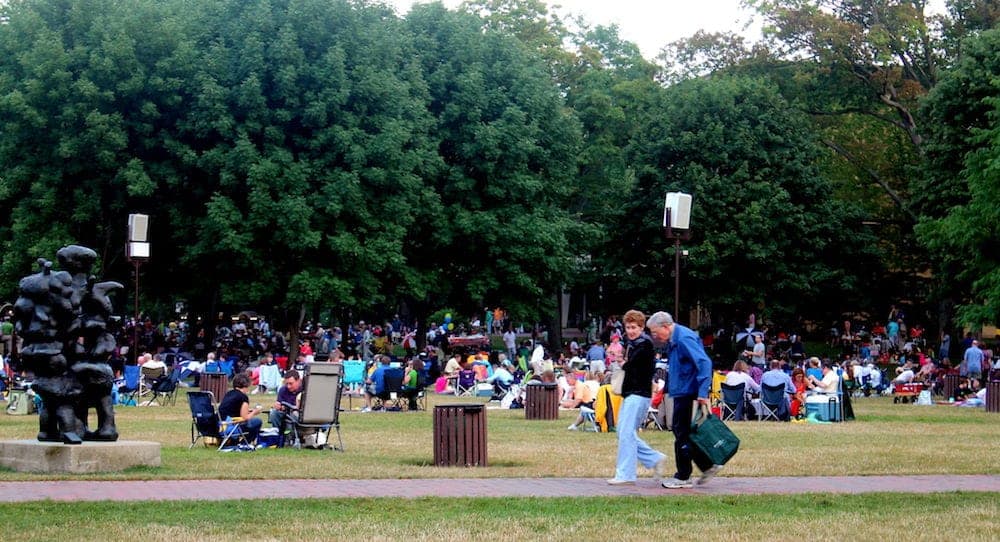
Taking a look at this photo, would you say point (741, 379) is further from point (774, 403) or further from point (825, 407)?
point (825, 407)

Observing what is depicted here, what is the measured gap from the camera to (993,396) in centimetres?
3084

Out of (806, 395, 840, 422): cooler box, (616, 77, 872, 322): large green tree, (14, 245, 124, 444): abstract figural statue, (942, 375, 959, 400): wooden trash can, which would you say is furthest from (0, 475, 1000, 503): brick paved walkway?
(616, 77, 872, 322): large green tree

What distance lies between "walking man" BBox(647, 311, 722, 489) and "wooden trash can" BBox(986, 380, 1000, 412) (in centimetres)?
1946

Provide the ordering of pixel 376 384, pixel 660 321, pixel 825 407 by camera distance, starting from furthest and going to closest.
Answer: pixel 376 384
pixel 825 407
pixel 660 321

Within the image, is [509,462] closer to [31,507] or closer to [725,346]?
[31,507]

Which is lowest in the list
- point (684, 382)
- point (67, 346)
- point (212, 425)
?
point (212, 425)

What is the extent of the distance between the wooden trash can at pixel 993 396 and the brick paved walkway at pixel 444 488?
1700 centimetres

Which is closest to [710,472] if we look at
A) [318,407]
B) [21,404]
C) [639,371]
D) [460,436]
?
[639,371]

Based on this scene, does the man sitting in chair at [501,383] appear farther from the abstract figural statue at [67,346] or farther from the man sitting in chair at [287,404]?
the abstract figural statue at [67,346]

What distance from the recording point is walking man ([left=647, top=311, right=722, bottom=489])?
505 inches

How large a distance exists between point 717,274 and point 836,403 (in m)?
21.2

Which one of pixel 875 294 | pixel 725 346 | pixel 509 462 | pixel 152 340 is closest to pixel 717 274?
pixel 725 346

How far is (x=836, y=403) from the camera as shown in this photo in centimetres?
2633

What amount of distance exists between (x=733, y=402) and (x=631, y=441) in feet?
42.7
